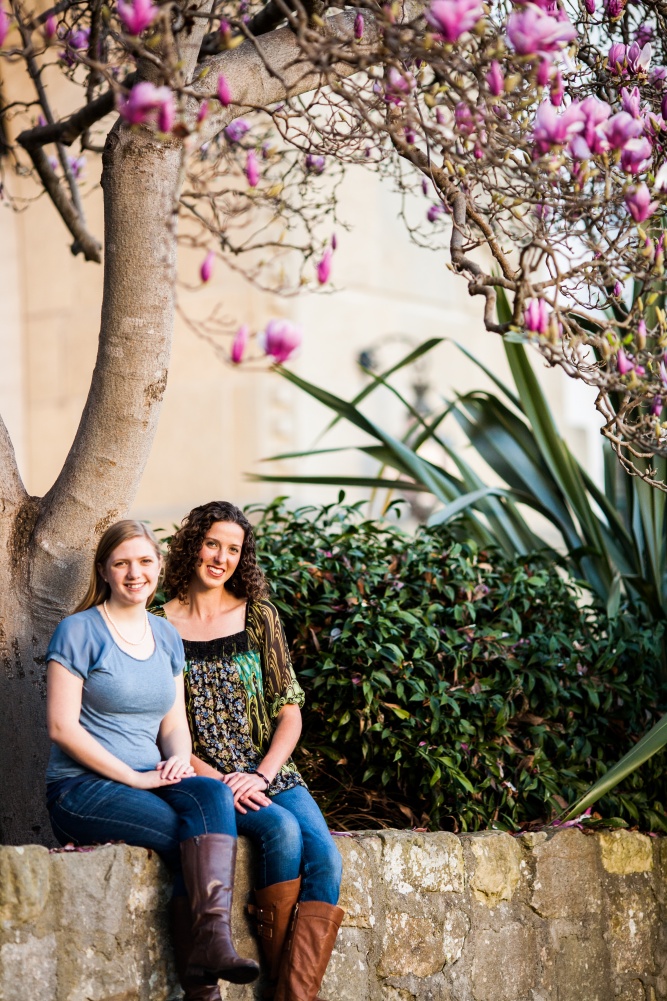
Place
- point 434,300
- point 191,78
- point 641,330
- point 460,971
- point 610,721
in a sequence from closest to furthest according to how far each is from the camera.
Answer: point 641,330, point 191,78, point 460,971, point 610,721, point 434,300

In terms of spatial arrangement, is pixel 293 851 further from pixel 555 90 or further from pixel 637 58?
pixel 637 58

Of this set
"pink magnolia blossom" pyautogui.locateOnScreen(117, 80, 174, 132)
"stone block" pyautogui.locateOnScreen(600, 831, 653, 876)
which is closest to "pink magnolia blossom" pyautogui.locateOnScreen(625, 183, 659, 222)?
"pink magnolia blossom" pyautogui.locateOnScreen(117, 80, 174, 132)

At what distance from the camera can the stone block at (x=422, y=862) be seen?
3.55m

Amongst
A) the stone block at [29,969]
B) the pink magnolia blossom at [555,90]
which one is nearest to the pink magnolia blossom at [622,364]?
the pink magnolia blossom at [555,90]

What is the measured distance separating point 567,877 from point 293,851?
1.20 meters

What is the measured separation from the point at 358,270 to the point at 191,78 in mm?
4969

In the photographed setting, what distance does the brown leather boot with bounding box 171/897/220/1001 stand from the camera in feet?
9.57

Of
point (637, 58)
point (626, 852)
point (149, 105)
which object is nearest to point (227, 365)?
point (626, 852)

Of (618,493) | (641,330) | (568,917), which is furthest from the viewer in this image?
(618,493)

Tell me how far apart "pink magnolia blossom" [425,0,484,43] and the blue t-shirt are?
1.59 metres

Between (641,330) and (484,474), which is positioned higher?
(484,474)

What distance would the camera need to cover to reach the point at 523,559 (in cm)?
468

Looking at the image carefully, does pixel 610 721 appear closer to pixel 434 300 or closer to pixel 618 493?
pixel 618 493

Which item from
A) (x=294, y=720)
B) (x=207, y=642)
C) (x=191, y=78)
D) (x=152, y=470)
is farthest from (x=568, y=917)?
(x=152, y=470)
